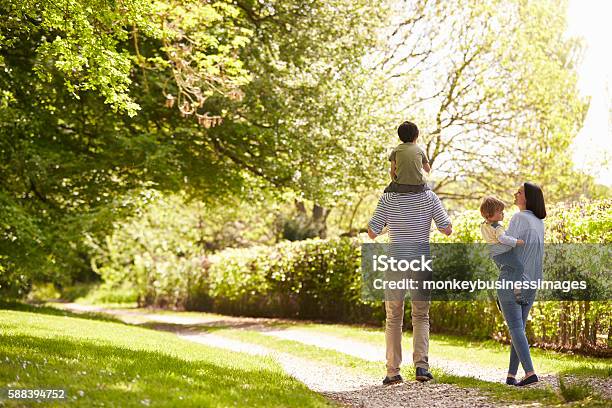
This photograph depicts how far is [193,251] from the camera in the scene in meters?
30.2

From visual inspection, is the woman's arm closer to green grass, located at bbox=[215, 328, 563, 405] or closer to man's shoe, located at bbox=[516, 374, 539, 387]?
man's shoe, located at bbox=[516, 374, 539, 387]

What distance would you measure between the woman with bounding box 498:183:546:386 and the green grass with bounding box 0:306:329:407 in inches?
78.4

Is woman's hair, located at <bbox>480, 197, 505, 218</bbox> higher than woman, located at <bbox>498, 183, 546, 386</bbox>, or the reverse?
woman's hair, located at <bbox>480, 197, 505, 218</bbox>

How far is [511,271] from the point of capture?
6.78m

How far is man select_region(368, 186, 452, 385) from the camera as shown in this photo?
7059 mm

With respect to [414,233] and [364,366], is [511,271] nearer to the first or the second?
[414,233]

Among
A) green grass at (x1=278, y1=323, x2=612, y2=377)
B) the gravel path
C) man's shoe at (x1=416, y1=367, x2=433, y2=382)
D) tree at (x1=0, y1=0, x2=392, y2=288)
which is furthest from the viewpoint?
tree at (x1=0, y1=0, x2=392, y2=288)

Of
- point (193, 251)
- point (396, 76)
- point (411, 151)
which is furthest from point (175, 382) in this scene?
point (193, 251)

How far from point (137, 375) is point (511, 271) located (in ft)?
12.2

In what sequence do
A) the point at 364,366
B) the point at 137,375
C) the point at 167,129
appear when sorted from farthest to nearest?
the point at 167,129, the point at 364,366, the point at 137,375

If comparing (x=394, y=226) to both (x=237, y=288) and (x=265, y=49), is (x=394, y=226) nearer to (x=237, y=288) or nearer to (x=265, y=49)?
(x=265, y=49)

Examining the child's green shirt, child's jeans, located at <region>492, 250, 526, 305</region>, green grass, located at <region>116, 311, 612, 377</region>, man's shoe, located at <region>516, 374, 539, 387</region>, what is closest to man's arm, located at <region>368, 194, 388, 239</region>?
the child's green shirt

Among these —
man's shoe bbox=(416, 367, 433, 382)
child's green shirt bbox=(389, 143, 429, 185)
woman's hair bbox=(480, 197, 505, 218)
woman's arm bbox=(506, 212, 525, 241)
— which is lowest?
man's shoe bbox=(416, 367, 433, 382)

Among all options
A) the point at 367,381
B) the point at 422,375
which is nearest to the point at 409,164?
the point at 422,375
